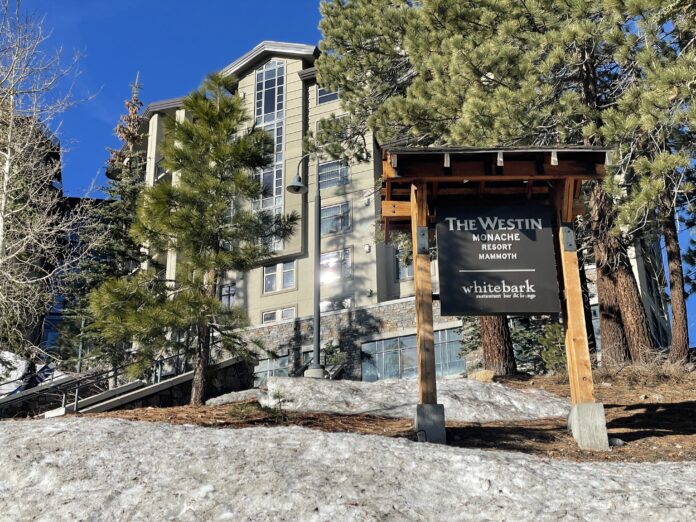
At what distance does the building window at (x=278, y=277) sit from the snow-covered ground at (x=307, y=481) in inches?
1188

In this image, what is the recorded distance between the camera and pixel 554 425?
36.5 feet

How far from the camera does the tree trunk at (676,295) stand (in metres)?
16.3

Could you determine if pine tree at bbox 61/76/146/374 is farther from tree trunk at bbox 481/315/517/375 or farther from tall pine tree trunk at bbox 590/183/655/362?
tall pine tree trunk at bbox 590/183/655/362

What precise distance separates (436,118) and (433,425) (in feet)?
31.6

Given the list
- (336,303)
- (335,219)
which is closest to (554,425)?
(336,303)

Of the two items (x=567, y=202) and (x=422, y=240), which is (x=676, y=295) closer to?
(x=567, y=202)

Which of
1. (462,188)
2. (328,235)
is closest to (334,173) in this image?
(328,235)

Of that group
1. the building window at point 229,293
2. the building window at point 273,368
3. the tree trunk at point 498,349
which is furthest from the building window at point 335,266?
the tree trunk at point 498,349

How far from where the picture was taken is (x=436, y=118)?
17.0 m

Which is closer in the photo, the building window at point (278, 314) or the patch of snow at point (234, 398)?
the patch of snow at point (234, 398)

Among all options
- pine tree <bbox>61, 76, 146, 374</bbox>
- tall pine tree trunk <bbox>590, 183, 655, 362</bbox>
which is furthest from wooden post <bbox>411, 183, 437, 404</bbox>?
pine tree <bbox>61, 76, 146, 374</bbox>

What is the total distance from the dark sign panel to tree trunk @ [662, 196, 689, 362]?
6559 mm

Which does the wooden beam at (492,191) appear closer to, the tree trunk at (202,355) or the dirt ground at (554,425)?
the dirt ground at (554,425)

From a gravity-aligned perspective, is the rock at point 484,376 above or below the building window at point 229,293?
below
